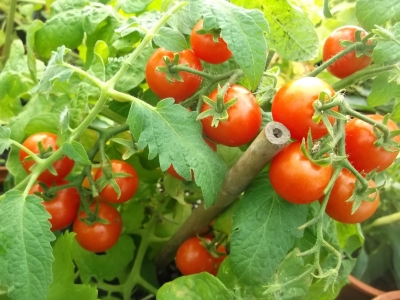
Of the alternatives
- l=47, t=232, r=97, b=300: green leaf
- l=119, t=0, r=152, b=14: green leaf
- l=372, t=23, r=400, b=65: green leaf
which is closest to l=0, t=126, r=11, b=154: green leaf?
l=47, t=232, r=97, b=300: green leaf

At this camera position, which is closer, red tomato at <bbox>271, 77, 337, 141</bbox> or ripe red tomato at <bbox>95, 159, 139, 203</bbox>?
red tomato at <bbox>271, 77, 337, 141</bbox>

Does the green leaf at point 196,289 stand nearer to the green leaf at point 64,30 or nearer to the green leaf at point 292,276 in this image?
the green leaf at point 292,276

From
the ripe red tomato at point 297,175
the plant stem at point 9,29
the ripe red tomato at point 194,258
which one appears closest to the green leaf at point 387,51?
the ripe red tomato at point 297,175

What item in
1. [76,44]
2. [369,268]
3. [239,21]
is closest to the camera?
[239,21]

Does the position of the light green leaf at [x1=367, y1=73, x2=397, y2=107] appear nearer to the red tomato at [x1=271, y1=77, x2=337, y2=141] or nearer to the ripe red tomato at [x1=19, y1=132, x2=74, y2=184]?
the red tomato at [x1=271, y1=77, x2=337, y2=141]

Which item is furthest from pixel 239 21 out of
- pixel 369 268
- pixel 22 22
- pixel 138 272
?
pixel 22 22

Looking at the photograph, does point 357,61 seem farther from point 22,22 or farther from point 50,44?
point 22,22
